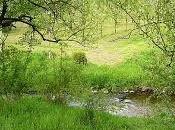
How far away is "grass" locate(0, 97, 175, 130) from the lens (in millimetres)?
16922

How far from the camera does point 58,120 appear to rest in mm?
17656

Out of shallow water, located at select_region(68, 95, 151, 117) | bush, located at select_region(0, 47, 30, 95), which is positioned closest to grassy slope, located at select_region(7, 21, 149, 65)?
shallow water, located at select_region(68, 95, 151, 117)

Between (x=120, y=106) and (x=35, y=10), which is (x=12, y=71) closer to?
(x=35, y=10)

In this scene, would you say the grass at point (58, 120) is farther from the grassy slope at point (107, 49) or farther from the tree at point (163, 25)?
the grassy slope at point (107, 49)

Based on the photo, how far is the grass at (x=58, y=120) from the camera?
16.9 meters

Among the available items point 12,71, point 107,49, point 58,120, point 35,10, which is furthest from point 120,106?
point 107,49

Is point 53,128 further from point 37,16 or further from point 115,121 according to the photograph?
point 37,16

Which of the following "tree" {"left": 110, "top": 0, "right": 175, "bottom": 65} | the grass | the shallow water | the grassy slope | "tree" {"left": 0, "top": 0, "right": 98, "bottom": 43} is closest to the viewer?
"tree" {"left": 110, "top": 0, "right": 175, "bottom": 65}

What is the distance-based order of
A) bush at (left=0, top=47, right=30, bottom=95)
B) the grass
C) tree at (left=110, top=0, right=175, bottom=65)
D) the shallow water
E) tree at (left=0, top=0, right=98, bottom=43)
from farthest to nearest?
bush at (left=0, top=47, right=30, bottom=95), the shallow water, tree at (left=0, top=0, right=98, bottom=43), the grass, tree at (left=110, top=0, right=175, bottom=65)

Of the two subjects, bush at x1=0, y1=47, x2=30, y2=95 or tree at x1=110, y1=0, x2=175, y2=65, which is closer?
tree at x1=110, y1=0, x2=175, y2=65

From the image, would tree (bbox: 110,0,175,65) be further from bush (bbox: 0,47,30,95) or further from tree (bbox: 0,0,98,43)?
bush (bbox: 0,47,30,95)

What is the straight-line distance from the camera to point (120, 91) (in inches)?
1345

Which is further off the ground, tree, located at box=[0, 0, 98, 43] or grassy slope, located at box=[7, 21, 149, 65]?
tree, located at box=[0, 0, 98, 43]

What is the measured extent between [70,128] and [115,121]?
2975mm
